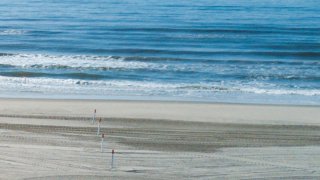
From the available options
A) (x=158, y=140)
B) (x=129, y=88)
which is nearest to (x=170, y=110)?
(x=158, y=140)

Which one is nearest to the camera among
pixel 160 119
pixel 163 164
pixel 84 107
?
pixel 163 164

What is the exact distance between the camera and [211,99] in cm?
2162

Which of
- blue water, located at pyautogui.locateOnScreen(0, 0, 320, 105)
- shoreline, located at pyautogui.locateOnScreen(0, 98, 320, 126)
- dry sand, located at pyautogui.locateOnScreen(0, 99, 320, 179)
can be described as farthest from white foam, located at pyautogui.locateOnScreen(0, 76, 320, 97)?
dry sand, located at pyautogui.locateOnScreen(0, 99, 320, 179)

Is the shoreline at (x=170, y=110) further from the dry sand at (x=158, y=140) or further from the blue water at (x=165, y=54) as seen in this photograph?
the blue water at (x=165, y=54)

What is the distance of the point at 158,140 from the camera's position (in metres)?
15.6

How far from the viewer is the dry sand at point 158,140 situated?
43.5 ft

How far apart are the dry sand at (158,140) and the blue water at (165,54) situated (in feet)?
8.18

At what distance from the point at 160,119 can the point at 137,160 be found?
420 cm

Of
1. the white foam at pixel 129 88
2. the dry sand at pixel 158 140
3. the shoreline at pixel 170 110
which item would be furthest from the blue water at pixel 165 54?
the dry sand at pixel 158 140

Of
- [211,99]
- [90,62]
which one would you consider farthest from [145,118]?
[90,62]

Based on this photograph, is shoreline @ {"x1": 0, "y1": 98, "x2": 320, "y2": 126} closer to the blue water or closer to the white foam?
the blue water

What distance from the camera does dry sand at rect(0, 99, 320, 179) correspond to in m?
13.2

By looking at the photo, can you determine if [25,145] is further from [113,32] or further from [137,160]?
[113,32]

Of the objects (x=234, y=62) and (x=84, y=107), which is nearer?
(x=84, y=107)
